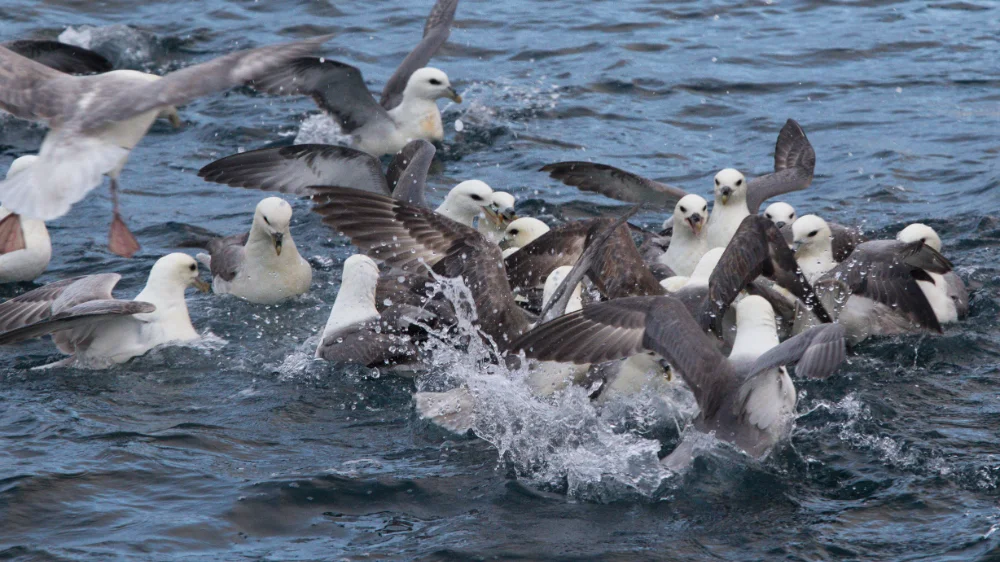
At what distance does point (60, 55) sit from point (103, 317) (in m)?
4.70

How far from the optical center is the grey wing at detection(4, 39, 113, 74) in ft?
36.2

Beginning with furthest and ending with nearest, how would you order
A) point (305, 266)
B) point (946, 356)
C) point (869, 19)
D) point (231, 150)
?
point (869, 19) → point (231, 150) → point (305, 266) → point (946, 356)

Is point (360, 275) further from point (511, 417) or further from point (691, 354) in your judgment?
point (691, 354)

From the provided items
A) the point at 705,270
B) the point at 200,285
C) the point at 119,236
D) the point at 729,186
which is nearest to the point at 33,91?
the point at 119,236

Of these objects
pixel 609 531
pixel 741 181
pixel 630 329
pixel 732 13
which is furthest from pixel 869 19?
pixel 609 531

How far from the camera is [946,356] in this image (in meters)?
7.45

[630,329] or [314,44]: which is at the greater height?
[314,44]

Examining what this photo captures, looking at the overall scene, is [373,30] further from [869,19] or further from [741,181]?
[741,181]

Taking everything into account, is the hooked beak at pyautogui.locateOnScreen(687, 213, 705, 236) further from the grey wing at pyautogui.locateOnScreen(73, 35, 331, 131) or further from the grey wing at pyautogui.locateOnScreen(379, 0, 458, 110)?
the grey wing at pyautogui.locateOnScreen(379, 0, 458, 110)

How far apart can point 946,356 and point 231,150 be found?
22.5 feet

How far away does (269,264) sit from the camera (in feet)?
28.1

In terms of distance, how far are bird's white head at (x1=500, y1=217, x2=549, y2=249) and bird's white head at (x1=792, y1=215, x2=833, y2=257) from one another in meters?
1.70

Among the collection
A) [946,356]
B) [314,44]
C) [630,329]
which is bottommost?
[946,356]

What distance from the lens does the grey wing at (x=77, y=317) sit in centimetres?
708
